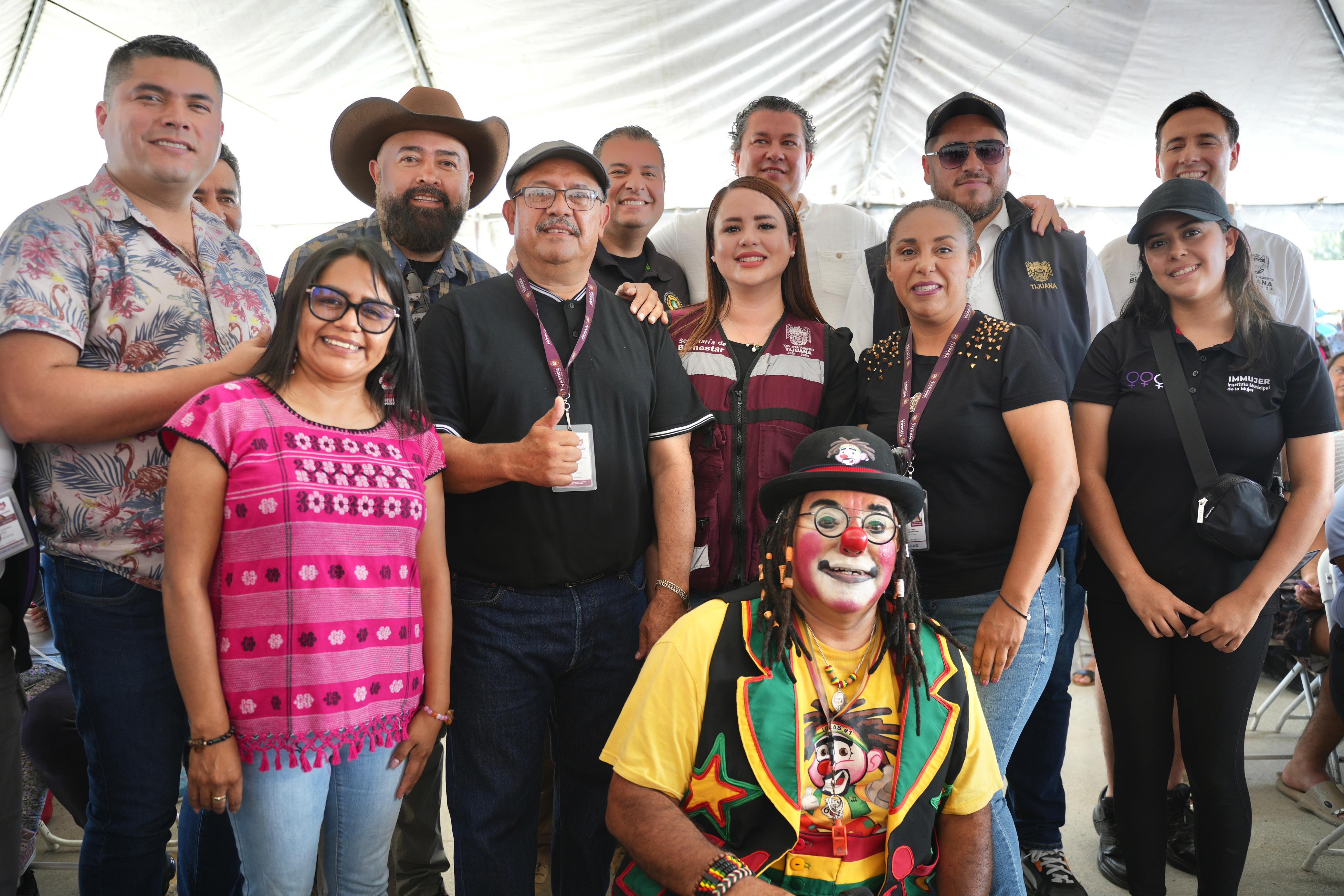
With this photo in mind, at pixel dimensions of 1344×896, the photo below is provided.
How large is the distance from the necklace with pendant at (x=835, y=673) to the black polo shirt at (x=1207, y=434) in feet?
3.55

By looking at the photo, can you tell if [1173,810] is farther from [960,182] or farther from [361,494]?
[361,494]

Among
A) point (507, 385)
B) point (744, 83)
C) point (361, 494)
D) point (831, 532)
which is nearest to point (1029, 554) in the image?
point (831, 532)

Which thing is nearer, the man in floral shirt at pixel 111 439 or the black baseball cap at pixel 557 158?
the man in floral shirt at pixel 111 439

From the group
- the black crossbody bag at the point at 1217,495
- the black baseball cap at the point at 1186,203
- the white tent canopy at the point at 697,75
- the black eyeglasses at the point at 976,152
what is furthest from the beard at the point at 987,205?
the white tent canopy at the point at 697,75

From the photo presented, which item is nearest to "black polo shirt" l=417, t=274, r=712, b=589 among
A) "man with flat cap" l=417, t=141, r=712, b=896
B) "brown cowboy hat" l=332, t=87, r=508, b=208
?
"man with flat cap" l=417, t=141, r=712, b=896

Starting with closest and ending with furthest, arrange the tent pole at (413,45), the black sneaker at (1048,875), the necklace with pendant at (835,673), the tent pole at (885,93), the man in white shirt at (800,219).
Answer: the necklace with pendant at (835,673) → the black sneaker at (1048,875) → the man in white shirt at (800,219) → the tent pole at (413,45) → the tent pole at (885,93)

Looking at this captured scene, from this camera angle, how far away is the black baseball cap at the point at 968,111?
3123 mm

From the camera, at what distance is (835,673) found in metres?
1.88

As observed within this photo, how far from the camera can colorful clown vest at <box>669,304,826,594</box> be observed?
2453 mm

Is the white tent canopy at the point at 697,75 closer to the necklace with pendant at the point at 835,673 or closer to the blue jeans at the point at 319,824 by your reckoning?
the blue jeans at the point at 319,824

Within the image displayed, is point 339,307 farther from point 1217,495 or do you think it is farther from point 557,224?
point 1217,495

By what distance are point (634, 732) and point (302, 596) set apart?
0.72m

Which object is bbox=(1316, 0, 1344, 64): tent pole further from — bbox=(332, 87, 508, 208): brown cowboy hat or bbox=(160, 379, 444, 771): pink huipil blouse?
bbox=(160, 379, 444, 771): pink huipil blouse

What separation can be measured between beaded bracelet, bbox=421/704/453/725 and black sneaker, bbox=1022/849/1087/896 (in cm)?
186
